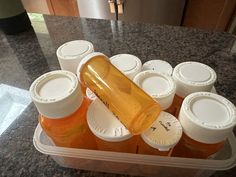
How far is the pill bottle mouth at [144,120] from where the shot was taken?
27cm

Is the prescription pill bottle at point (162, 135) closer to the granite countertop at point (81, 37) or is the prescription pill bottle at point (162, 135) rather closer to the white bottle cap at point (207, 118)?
the white bottle cap at point (207, 118)

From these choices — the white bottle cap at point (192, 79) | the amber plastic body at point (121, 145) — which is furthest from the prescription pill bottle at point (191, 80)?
the amber plastic body at point (121, 145)

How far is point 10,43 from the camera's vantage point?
2.27ft

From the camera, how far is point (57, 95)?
30 cm

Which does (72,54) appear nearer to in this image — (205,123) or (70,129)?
(70,129)

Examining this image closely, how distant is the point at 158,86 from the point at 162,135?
83 mm

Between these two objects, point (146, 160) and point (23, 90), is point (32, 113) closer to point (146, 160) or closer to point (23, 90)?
point (23, 90)

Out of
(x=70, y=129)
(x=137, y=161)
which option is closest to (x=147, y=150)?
(x=137, y=161)

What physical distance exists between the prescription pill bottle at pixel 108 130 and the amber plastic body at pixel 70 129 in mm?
19

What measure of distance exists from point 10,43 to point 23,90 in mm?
248

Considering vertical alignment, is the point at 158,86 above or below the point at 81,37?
above

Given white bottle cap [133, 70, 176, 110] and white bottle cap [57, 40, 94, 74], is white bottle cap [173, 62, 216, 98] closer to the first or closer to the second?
white bottle cap [133, 70, 176, 110]

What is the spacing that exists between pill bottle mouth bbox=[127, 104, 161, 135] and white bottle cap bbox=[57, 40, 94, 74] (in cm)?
17

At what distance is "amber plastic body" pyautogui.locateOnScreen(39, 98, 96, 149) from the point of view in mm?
317
